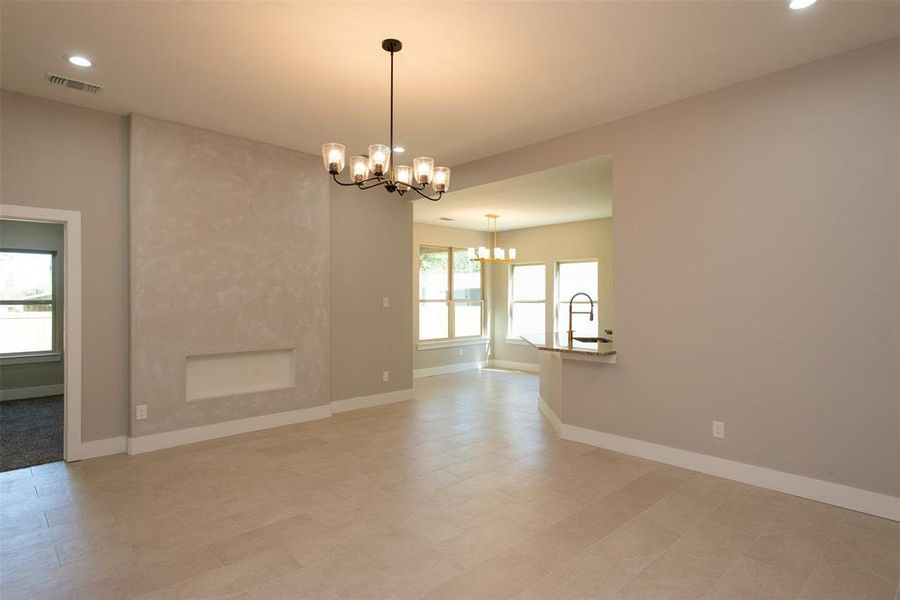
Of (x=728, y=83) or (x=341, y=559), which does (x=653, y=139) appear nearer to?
(x=728, y=83)

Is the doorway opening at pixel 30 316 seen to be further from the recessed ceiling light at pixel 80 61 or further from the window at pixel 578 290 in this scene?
the window at pixel 578 290

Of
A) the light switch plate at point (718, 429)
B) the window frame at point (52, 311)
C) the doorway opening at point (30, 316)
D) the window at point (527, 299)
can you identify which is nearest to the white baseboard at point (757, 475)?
the light switch plate at point (718, 429)

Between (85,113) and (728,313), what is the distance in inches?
212

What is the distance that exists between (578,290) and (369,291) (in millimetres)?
4206

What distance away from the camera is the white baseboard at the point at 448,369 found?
8.49 metres

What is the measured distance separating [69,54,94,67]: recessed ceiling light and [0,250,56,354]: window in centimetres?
443

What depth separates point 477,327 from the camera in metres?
9.77

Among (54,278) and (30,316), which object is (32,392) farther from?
(54,278)

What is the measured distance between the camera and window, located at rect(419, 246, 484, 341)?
8.86 metres

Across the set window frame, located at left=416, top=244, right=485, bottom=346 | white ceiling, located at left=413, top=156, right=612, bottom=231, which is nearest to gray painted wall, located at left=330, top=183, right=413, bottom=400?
white ceiling, located at left=413, top=156, right=612, bottom=231

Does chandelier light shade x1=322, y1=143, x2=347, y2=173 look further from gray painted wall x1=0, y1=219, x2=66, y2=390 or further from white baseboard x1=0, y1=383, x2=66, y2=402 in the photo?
white baseboard x1=0, y1=383, x2=66, y2=402

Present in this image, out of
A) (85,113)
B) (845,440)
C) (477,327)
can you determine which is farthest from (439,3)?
(477,327)

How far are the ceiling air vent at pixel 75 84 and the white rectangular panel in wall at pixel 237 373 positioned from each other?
7.62 feet

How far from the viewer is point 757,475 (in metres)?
3.43
